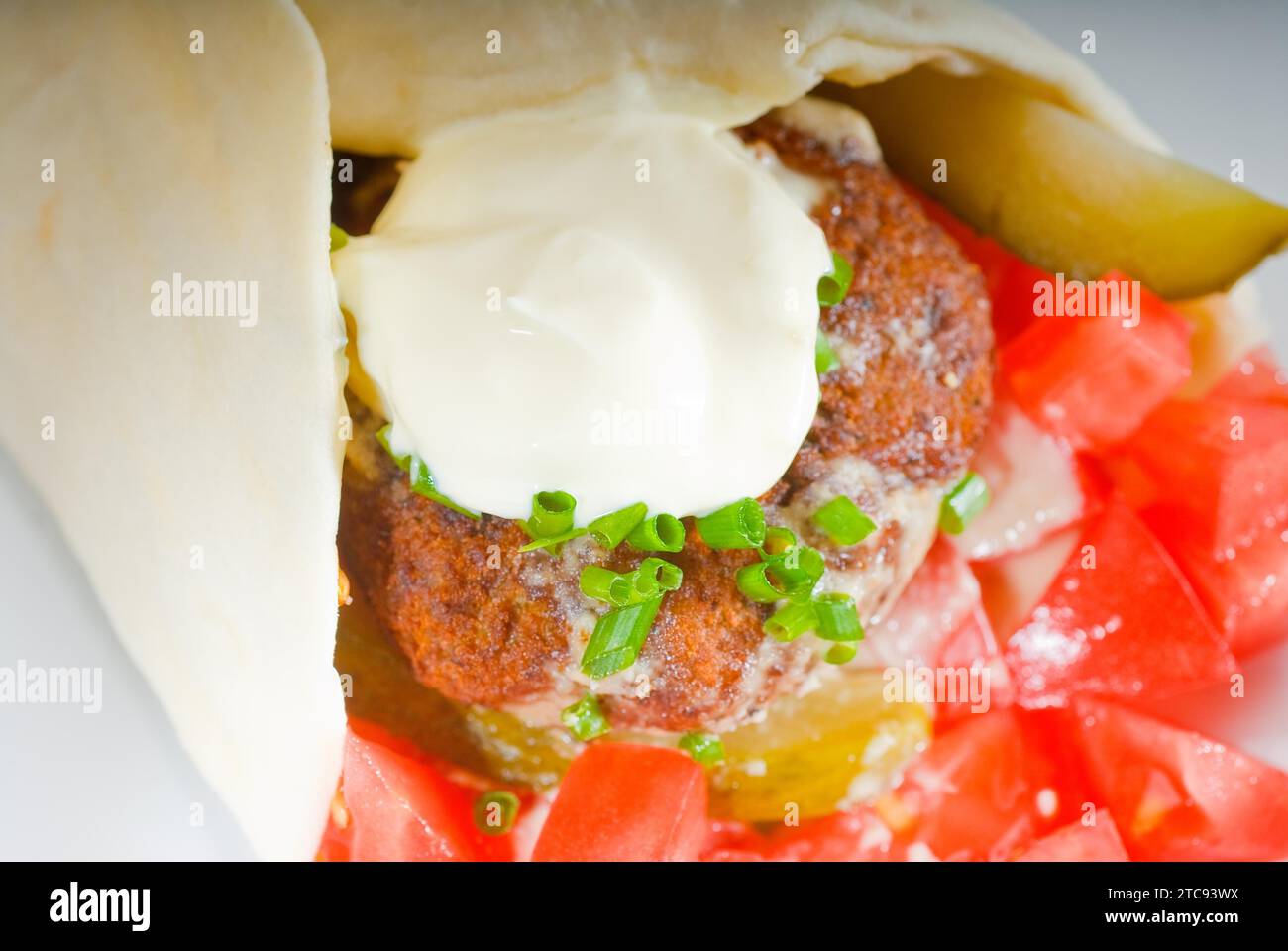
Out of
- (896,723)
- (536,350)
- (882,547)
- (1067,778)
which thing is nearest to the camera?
(536,350)

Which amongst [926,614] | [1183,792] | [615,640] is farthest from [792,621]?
[1183,792]

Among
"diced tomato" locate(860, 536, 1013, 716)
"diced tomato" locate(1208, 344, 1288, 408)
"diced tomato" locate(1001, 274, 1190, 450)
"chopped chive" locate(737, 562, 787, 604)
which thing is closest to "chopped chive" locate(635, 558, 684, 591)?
"chopped chive" locate(737, 562, 787, 604)

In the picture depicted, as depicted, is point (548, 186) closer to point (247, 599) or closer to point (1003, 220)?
point (247, 599)

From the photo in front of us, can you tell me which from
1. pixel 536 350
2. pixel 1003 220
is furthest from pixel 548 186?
pixel 1003 220

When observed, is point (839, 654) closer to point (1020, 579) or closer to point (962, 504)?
point (962, 504)

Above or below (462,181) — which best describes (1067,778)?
below

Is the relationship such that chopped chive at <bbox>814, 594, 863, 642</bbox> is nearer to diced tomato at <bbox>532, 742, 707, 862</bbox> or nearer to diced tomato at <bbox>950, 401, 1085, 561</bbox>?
diced tomato at <bbox>532, 742, 707, 862</bbox>
